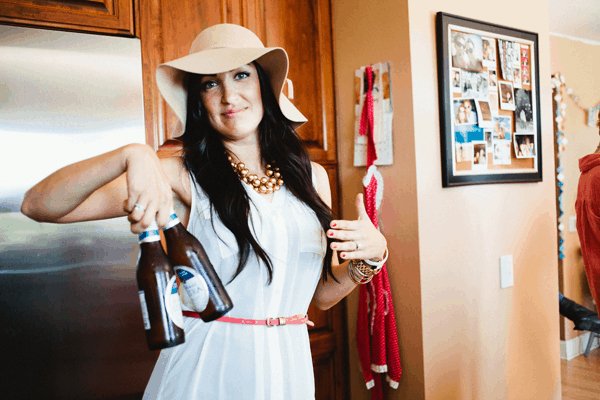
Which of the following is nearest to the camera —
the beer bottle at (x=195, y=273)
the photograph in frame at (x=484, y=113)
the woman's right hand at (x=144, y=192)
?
the woman's right hand at (x=144, y=192)

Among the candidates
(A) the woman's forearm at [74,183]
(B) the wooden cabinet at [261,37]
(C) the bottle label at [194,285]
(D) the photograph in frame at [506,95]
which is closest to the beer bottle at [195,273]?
(C) the bottle label at [194,285]

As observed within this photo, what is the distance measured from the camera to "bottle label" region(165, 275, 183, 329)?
64 centimetres

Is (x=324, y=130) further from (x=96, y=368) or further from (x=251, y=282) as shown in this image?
(x=96, y=368)

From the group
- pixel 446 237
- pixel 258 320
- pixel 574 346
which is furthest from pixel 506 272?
pixel 574 346

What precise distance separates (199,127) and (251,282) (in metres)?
0.40

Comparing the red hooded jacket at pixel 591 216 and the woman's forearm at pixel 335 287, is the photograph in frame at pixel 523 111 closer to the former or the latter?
the red hooded jacket at pixel 591 216

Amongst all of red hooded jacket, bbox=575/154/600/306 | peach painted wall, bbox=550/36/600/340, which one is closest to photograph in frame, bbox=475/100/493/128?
red hooded jacket, bbox=575/154/600/306

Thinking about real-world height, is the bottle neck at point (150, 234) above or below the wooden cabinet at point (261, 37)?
below

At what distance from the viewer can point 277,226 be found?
3.27ft

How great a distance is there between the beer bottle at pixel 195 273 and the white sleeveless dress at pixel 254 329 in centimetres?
25

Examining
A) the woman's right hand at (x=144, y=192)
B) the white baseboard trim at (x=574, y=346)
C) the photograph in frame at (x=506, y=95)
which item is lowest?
the white baseboard trim at (x=574, y=346)

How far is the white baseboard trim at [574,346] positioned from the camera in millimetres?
3322

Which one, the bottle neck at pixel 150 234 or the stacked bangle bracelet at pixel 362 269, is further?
the stacked bangle bracelet at pixel 362 269

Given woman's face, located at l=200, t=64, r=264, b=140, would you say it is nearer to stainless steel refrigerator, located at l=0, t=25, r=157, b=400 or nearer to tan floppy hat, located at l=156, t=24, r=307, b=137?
tan floppy hat, located at l=156, t=24, r=307, b=137
